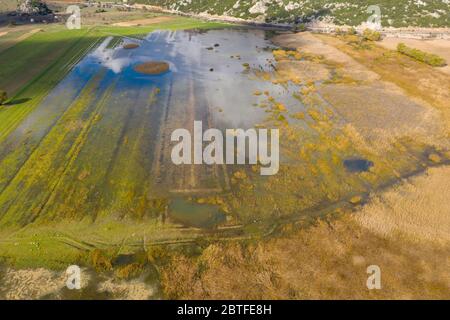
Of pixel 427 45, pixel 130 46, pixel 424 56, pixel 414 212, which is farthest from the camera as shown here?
pixel 130 46

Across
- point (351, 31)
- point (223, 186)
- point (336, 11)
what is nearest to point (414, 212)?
point (223, 186)

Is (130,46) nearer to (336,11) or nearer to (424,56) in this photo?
(424,56)

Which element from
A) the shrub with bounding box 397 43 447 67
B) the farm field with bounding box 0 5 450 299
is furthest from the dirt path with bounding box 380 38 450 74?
the farm field with bounding box 0 5 450 299

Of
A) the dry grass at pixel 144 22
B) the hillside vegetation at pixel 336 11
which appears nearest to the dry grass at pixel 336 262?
the hillside vegetation at pixel 336 11

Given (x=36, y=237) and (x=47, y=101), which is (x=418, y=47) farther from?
(x=36, y=237)

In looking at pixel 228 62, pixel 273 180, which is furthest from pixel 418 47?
pixel 273 180

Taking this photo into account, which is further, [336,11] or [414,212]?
[336,11]
